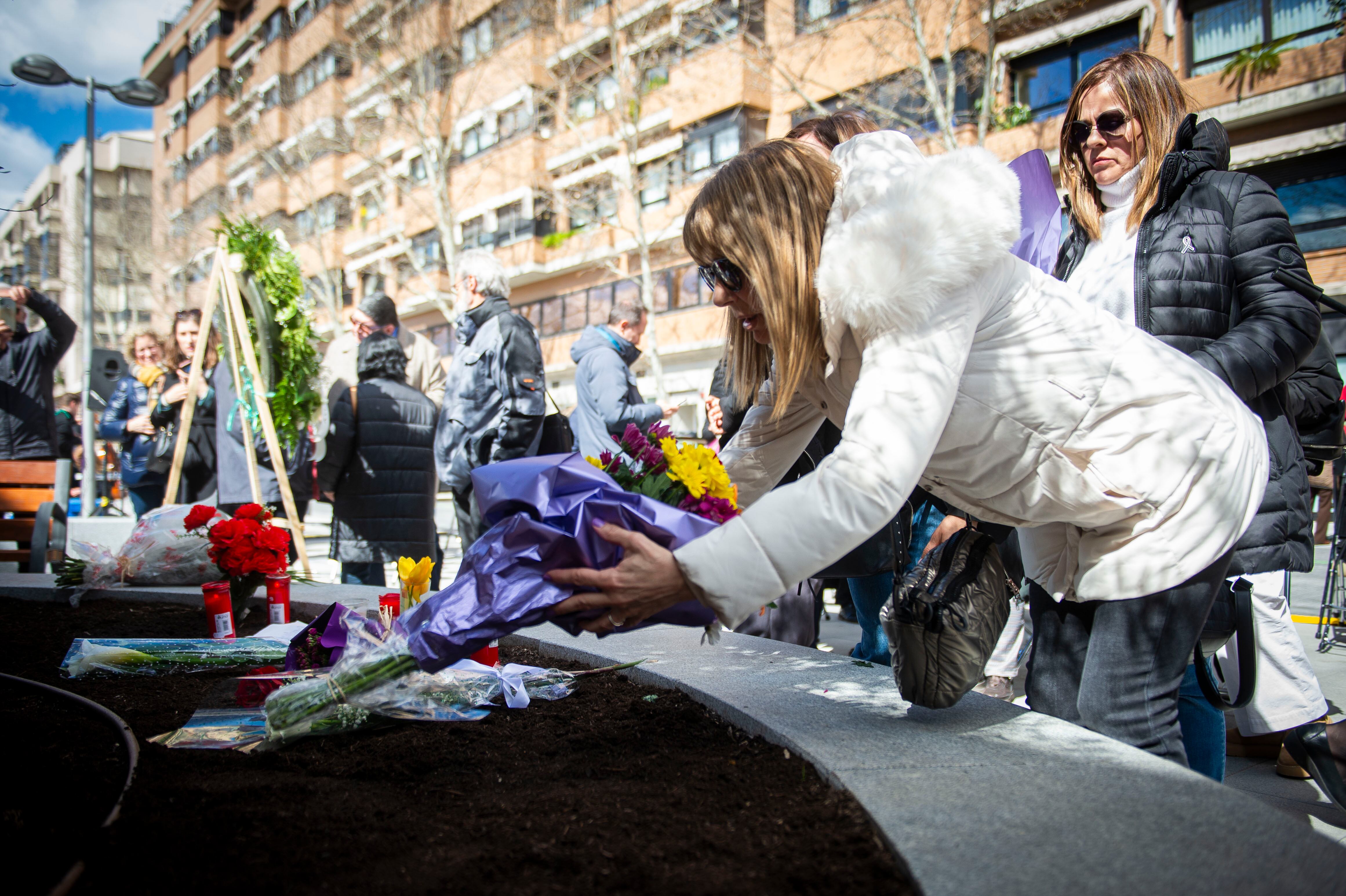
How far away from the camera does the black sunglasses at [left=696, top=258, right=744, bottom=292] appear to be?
1.97 metres

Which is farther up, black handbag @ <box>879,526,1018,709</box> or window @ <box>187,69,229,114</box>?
window @ <box>187,69,229,114</box>

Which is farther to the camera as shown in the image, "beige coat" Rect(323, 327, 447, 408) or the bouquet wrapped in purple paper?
"beige coat" Rect(323, 327, 447, 408)

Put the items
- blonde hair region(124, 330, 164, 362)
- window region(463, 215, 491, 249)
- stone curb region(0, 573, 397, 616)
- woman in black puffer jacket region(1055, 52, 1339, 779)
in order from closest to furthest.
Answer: woman in black puffer jacket region(1055, 52, 1339, 779) → stone curb region(0, 573, 397, 616) → blonde hair region(124, 330, 164, 362) → window region(463, 215, 491, 249)

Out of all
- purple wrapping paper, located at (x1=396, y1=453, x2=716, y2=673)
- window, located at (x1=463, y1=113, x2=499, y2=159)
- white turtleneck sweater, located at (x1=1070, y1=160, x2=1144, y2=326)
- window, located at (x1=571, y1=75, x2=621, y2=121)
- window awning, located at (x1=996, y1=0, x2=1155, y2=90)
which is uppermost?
window, located at (x1=463, y1=113, x2=499, y2=159)

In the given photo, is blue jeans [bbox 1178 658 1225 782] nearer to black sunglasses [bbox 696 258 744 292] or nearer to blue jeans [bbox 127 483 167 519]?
black sunglasses [bbox 696 258 744 292]

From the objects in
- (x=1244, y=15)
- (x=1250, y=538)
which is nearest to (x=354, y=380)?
(x=1250, y=538)

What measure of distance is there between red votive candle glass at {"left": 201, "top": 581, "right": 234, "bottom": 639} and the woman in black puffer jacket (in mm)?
3441

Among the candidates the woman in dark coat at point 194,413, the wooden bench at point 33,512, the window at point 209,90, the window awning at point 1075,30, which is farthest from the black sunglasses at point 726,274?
the window at point 209,90

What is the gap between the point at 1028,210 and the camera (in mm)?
2736

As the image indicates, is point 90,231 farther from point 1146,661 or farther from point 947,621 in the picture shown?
point 1146,661

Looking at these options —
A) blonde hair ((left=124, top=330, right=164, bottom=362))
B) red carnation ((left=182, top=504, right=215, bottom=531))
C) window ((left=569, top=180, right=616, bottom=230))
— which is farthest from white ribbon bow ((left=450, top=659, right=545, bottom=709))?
window ((left=569, top=180, right=616, bottom=230))

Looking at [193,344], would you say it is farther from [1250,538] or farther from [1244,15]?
[1244,15]

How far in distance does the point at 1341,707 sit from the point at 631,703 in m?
3.25

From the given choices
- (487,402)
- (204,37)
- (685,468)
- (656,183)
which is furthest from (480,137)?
(685,468)
